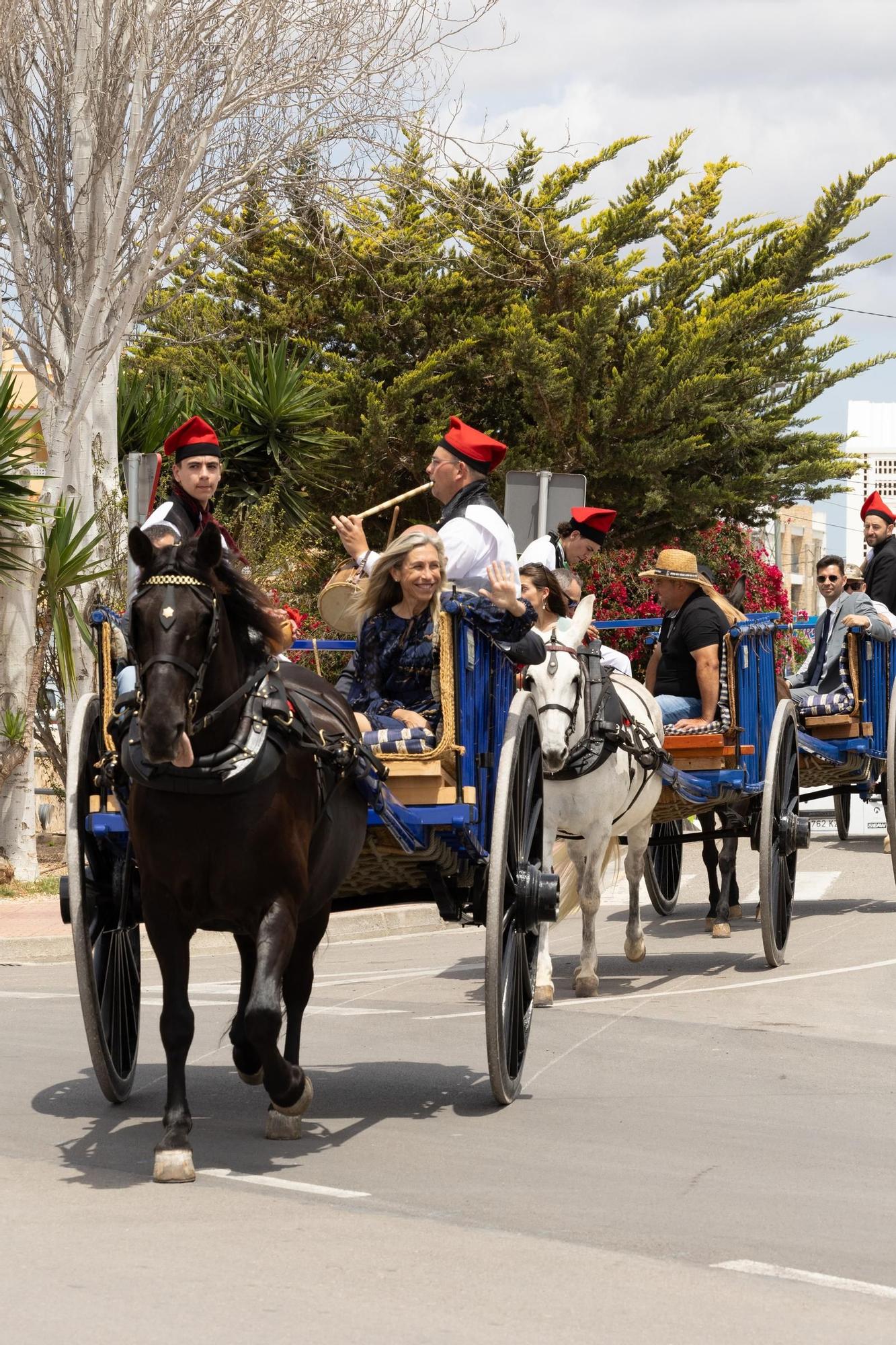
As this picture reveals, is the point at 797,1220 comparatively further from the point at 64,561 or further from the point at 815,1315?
the point at 64,561

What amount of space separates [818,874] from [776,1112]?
9438 millimetres

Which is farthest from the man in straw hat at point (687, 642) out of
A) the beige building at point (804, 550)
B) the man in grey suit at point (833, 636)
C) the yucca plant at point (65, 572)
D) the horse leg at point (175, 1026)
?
the beige building at point (804, 550)

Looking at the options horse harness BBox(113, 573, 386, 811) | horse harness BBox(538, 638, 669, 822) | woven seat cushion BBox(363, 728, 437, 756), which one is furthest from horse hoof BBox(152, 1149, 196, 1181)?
horse harness BBox(538, 638, 669, 822)

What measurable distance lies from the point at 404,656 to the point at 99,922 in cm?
154

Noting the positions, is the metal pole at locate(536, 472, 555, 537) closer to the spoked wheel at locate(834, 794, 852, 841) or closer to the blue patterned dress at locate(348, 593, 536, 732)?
the spoked wheel at locate(834, 794, 852, 841)

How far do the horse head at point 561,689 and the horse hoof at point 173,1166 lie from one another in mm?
3836

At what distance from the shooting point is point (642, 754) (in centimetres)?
1016

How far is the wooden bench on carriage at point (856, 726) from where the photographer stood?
12391 mm

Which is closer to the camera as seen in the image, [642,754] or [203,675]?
[203,675]

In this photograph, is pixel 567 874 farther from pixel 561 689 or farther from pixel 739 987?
pixel 561 689

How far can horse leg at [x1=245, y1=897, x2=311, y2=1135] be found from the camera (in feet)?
19.0

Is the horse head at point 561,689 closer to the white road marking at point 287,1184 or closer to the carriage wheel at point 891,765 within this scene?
the carriage wheel at point 891,765

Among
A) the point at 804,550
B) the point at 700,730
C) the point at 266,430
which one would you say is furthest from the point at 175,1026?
the point at 804,550

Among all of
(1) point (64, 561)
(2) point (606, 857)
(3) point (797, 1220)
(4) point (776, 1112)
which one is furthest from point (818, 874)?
(3) point (797, 1220)
